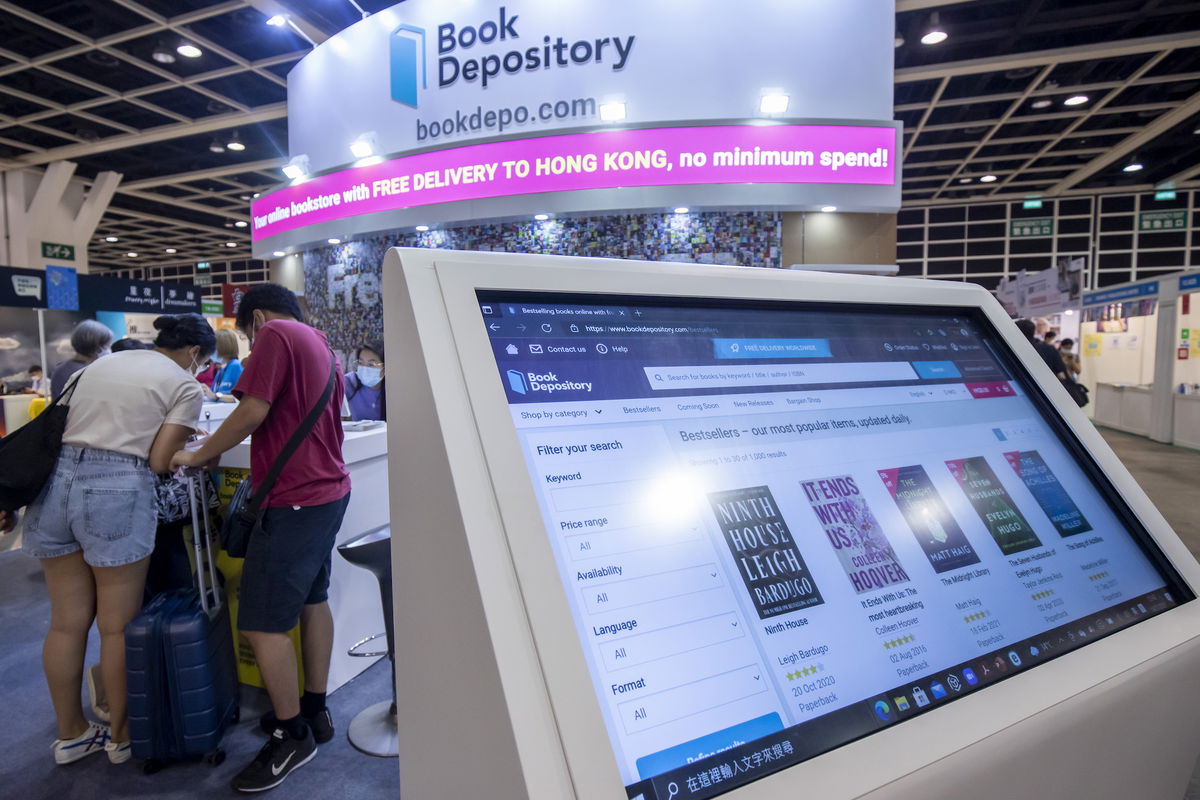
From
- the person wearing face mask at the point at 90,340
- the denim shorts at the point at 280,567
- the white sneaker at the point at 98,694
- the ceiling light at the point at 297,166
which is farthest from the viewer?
the ceiling light at the point at 297,166

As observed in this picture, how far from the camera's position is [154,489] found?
1.89 m

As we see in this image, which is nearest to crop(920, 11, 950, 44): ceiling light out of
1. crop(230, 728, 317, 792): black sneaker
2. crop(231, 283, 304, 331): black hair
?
crop(231, 283, 304, 331): black hair

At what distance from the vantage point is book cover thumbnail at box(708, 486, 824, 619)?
479mm

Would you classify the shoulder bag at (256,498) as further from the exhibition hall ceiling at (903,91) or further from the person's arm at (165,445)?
the exhibition hall ceiling at (903,91)

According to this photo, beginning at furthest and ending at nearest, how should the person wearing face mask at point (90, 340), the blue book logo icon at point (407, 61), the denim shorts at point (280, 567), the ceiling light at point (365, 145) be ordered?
1. the ceiling light at point (365, 145)
2. the blue book logo icon at point (407, 61)
3. the person wearing face mask at point (90, 340)
4. the denim shorts at point (280, 567)

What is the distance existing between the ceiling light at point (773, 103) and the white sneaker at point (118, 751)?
15.4ft

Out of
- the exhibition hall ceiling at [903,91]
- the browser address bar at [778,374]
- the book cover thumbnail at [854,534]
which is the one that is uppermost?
the exhibition hall ceiling at [903,91]

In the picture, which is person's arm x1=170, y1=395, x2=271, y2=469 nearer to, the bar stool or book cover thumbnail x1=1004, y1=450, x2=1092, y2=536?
the bar stool

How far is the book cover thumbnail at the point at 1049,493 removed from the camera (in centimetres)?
68

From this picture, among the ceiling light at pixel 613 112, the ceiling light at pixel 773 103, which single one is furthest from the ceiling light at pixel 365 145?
the ceiling light at pixel 773 103

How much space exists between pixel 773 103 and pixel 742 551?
4400 mm

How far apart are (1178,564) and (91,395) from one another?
2439 mm

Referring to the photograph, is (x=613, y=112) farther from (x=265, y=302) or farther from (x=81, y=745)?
(x=81, y=745)

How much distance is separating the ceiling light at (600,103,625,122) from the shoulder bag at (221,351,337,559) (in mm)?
3301
